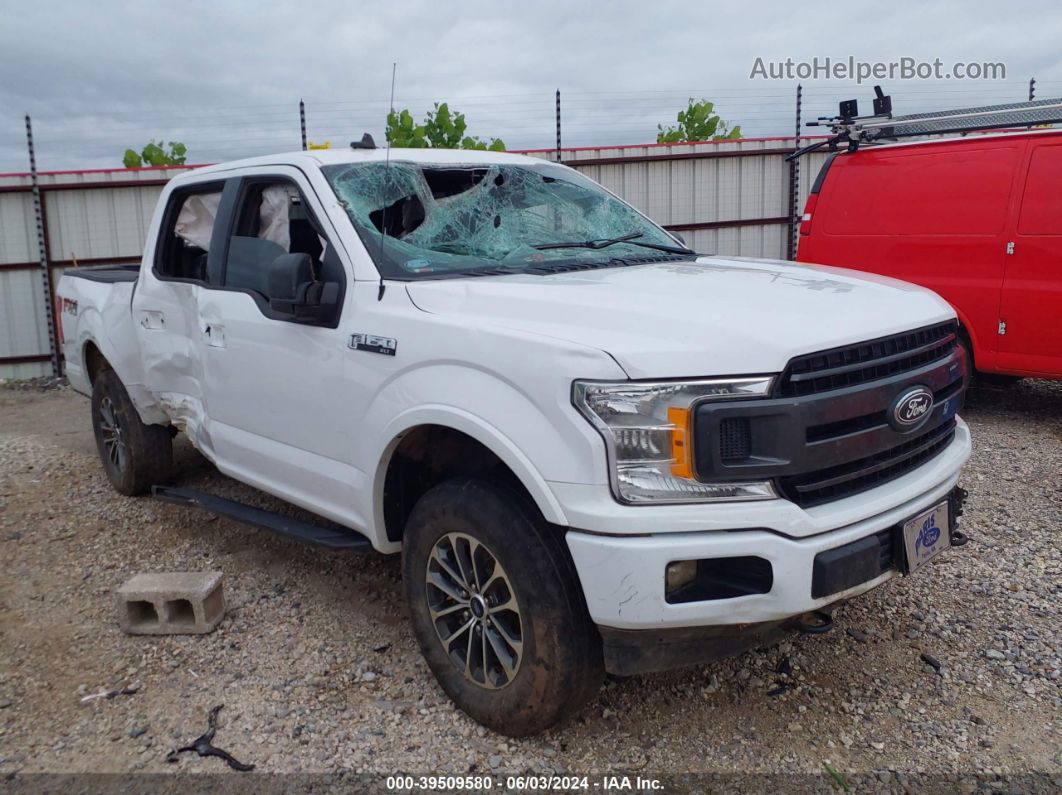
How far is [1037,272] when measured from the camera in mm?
6176

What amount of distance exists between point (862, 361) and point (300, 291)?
1.94 meters

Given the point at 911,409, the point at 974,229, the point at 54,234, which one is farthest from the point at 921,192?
the point at 54,234

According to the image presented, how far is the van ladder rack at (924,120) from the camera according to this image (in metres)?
6.08

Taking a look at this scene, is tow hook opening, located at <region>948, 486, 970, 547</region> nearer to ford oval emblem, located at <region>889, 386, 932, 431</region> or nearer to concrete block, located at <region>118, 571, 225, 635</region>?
ford oval emblem, located at <region>889, 386, 932, 431</region>

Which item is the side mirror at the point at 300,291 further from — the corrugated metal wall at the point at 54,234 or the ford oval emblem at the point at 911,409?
the corrugated metal wall at the point at 54,234

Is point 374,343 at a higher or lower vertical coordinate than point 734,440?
higher

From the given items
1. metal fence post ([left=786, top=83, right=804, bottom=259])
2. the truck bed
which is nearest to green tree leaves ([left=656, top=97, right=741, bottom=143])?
metal fence post ([left=786, top=83, right=804, bottom=259])

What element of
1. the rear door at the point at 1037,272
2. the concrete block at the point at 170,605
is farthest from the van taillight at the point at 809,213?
the concrete block at the point at 170,605

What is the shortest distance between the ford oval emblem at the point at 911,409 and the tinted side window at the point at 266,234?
220 cm

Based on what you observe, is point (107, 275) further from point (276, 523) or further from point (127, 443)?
point (276, 523)

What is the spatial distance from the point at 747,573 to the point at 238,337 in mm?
2447

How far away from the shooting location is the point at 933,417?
9.57ft

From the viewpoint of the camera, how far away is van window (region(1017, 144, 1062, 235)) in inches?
237

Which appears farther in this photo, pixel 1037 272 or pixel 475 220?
pixel 1037 272
